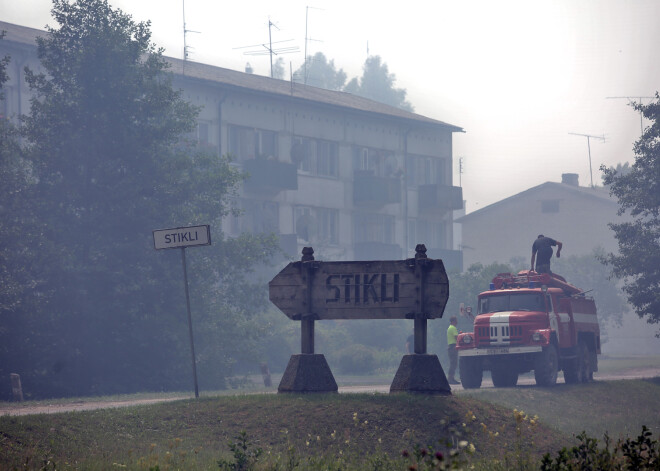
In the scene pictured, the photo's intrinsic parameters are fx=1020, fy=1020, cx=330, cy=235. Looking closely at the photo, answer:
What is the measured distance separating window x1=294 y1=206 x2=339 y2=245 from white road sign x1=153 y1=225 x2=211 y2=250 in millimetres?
37663

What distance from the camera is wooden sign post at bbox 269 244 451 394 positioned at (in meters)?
16.5

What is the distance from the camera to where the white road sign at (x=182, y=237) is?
18.5 m

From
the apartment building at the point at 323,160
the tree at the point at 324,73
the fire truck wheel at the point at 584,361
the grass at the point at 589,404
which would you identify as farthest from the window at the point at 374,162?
the tree at the point at 324,73

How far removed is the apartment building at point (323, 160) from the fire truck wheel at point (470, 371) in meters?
24.8

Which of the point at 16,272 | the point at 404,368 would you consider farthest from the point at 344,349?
the point at 404,368

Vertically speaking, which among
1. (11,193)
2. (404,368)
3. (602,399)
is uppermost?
(11,193)

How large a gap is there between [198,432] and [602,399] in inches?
558

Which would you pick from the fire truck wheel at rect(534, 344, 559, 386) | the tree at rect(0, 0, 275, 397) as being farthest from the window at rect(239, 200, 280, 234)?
the fire truck wheel at rect(534, 344, 559, 386)

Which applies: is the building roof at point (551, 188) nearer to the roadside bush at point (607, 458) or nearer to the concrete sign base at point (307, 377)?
the concrete sign base at point (307, 377)

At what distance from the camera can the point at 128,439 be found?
14.2 metres

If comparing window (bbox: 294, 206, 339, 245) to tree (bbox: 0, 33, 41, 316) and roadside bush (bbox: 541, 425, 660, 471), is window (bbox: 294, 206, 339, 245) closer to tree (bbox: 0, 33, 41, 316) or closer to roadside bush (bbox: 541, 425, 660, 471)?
tree (bbox: 0, 33, 41, 316)

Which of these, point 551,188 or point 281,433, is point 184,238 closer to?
point 281,433

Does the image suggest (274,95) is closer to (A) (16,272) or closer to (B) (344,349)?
(B) (344,349)

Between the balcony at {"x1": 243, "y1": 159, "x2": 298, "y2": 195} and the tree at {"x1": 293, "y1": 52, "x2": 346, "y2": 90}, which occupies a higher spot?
the tree at {"x1": 293, "y1": 52, "x2": 346, "y2": 90}
